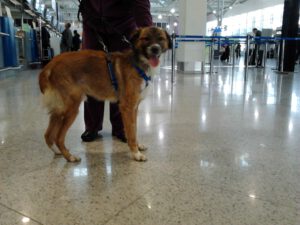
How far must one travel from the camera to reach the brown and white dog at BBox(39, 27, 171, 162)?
2.04 metres

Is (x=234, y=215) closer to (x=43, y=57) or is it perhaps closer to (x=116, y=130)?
(x=116, y=130)

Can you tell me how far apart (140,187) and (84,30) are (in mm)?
1579

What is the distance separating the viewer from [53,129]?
220 cm

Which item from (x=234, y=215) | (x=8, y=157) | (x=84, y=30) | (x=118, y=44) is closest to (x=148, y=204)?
(x=234, y=215)

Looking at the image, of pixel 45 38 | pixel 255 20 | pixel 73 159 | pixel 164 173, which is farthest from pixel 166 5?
pixel 164 173

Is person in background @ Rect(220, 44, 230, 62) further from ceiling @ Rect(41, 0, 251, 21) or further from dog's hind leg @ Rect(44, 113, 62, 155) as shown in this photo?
dog's hind leg @ Rect(44, 113, 62, 155)

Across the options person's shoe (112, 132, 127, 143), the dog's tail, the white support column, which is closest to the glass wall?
the white support column

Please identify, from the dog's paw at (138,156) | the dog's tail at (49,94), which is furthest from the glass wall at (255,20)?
the dog's tail at (49,94)

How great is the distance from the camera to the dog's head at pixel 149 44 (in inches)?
80.6

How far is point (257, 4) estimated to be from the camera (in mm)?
26328

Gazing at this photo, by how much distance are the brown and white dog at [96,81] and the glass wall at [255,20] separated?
73.1ft

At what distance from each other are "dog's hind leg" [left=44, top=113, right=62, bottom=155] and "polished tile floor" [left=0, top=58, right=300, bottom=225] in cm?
8

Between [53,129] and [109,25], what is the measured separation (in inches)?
38.2

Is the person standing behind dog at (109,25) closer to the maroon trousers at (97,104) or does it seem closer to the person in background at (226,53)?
the maroon trousers at (97,104)
